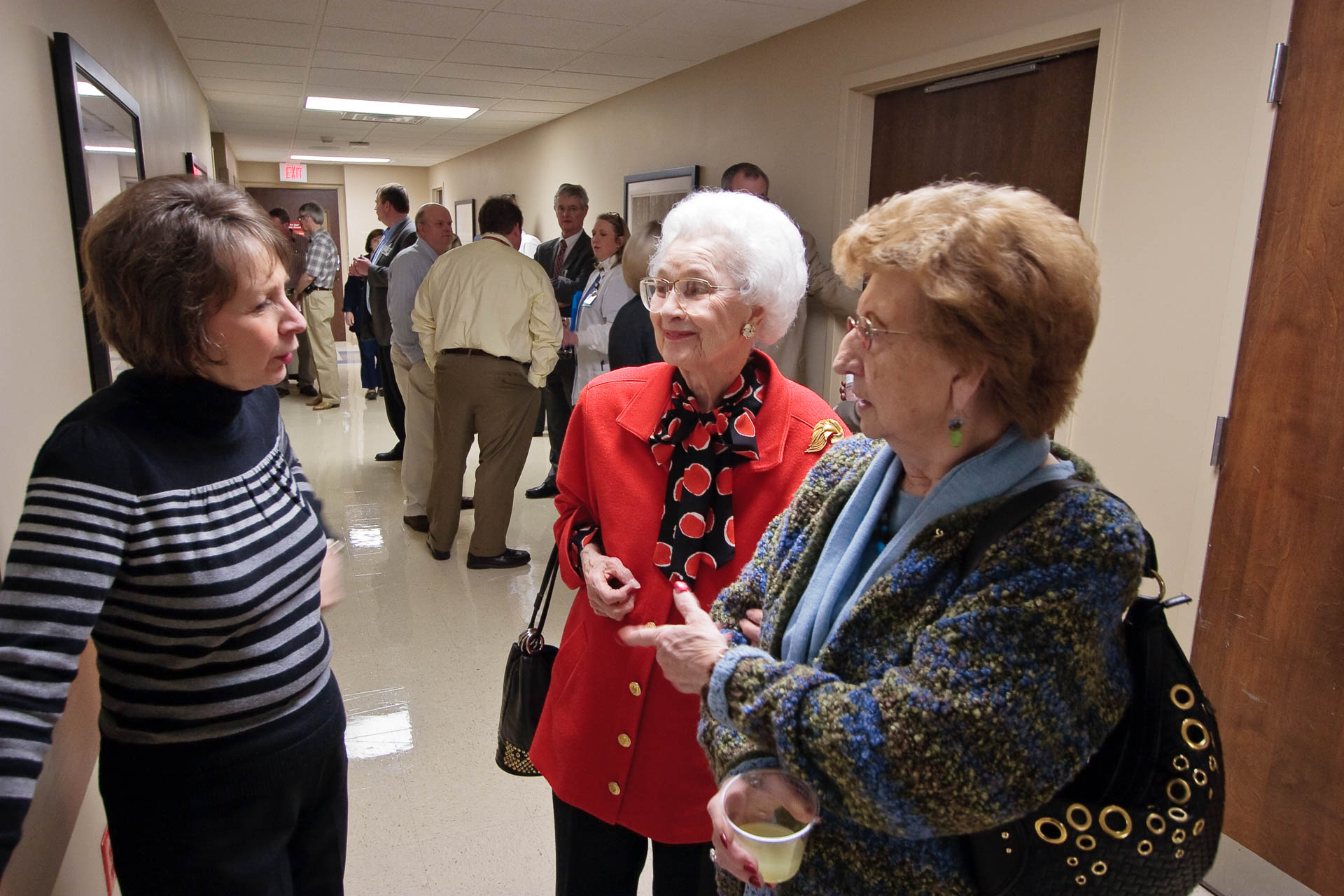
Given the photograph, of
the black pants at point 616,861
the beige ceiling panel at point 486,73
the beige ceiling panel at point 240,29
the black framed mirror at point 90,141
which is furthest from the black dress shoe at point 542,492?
the black pants at point 616,861

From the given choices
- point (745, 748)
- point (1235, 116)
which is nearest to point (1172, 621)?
point (1235, 116)

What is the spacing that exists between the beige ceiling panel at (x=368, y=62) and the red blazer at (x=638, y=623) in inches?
202

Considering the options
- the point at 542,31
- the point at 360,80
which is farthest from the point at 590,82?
the point at 360,80

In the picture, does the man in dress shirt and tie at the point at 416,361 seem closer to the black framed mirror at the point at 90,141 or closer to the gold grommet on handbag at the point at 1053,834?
the black framed mirror at the point at 90,141

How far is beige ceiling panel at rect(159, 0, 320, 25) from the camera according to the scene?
170 inches

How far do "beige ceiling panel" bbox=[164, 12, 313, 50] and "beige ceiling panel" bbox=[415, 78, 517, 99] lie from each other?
120cm

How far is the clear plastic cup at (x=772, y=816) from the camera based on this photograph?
0.85m

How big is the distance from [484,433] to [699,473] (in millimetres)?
2891

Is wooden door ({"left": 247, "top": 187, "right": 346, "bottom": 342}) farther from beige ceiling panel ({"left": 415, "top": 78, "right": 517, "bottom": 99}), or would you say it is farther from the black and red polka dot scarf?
the black and red polka dot scarf

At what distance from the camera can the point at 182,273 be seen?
1070 mm

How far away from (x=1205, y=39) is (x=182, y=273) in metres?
2.72

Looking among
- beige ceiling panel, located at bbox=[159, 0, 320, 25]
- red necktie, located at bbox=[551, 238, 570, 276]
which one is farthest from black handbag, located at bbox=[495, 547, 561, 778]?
red necktie, located at bbox=[551, 238, 570, 276]

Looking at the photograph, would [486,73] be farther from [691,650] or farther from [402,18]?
[691,650]

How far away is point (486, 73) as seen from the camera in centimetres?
602
